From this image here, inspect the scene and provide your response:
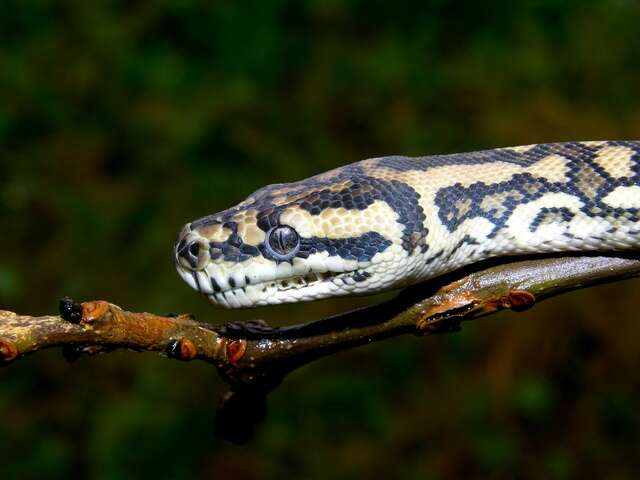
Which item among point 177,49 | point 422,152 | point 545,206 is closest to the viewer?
point 545,206

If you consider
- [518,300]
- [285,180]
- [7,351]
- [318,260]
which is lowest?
[518,300]

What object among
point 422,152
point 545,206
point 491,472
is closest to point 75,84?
point 422,152

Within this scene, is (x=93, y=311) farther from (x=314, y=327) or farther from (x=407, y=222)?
(x=407, y=222)

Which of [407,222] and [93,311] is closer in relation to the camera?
[93,311]

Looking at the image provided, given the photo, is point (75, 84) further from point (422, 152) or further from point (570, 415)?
point (570, 415)

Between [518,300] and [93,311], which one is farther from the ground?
[93,311]

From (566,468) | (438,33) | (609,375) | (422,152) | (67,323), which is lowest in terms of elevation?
(566,468)

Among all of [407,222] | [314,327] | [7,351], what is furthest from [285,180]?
[7,351]
